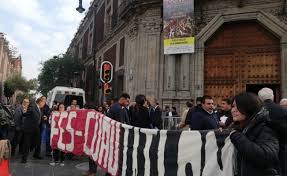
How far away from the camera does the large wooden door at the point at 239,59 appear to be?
15.8m

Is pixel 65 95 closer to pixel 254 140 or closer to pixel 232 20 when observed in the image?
pixel 232 20

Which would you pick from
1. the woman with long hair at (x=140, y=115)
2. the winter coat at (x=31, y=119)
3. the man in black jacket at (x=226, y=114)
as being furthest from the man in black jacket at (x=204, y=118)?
the winter coat at (x=31, y=119)

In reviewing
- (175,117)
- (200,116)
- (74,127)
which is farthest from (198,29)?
(200,116)

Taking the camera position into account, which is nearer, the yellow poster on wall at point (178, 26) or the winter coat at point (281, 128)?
the winter coat at point (281, 128)

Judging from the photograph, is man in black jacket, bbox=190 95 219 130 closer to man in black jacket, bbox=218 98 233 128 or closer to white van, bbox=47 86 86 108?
man in black jacket, bbox=218 98 233 128

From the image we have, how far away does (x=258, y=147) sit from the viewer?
8.63 ft

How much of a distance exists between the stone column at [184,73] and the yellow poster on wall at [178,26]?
448 mm

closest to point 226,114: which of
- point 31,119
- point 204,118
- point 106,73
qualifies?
point 204,118

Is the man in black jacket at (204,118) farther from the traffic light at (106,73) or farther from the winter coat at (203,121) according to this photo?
the traffic light at (106,73)

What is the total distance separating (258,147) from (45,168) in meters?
6.81

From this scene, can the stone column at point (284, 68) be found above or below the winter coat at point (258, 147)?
above

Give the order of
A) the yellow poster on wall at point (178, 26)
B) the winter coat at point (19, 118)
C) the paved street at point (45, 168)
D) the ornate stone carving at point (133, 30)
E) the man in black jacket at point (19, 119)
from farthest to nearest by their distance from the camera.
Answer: the ornate stone carving at point (133, 30) < the yellow poster on wall at point (178, 26) < the winter coat at point (19, 118) < the man in black jacket at point (19, 119) < the paved street at point (45, 168)

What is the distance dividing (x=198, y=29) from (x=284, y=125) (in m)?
14.7

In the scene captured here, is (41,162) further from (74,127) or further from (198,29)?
(198,29)
